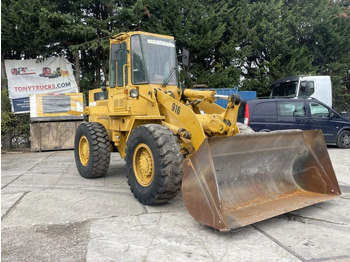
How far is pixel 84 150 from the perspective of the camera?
21.4ft

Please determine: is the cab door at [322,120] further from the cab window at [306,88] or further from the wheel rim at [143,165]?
the wheel rim at [143,165]

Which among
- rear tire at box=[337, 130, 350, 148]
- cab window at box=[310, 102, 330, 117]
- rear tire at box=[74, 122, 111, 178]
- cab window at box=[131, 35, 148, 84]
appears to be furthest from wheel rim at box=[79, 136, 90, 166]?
rear tire at box=[337, 130, 350, 148]

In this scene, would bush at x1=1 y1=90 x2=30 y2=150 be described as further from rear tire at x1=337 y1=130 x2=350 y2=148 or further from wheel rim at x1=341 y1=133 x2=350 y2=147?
wheel rim at x1=341 y1=133 x2=350 y2=147

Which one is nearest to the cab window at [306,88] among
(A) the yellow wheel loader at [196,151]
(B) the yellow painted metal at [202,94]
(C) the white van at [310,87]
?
(C) the white van at [310,87]

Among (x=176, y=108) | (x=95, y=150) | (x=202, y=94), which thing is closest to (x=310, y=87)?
(x=202, y=94)

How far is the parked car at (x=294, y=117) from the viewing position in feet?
30.3

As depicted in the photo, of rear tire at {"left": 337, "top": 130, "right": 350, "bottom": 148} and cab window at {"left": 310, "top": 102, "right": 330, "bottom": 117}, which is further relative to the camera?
rear tire at {"left": 337, "top": 130, "right": 350, "bottom": 148}

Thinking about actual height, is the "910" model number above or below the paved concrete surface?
above

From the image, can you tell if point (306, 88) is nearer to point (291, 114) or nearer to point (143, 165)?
point (291, 114)

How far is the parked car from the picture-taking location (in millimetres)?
9234

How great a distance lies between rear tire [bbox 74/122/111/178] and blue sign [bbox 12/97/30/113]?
722 cm

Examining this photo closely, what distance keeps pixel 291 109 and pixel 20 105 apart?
10376 millimetres

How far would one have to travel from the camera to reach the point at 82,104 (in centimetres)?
1204

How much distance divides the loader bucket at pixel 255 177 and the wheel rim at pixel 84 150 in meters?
3.41
